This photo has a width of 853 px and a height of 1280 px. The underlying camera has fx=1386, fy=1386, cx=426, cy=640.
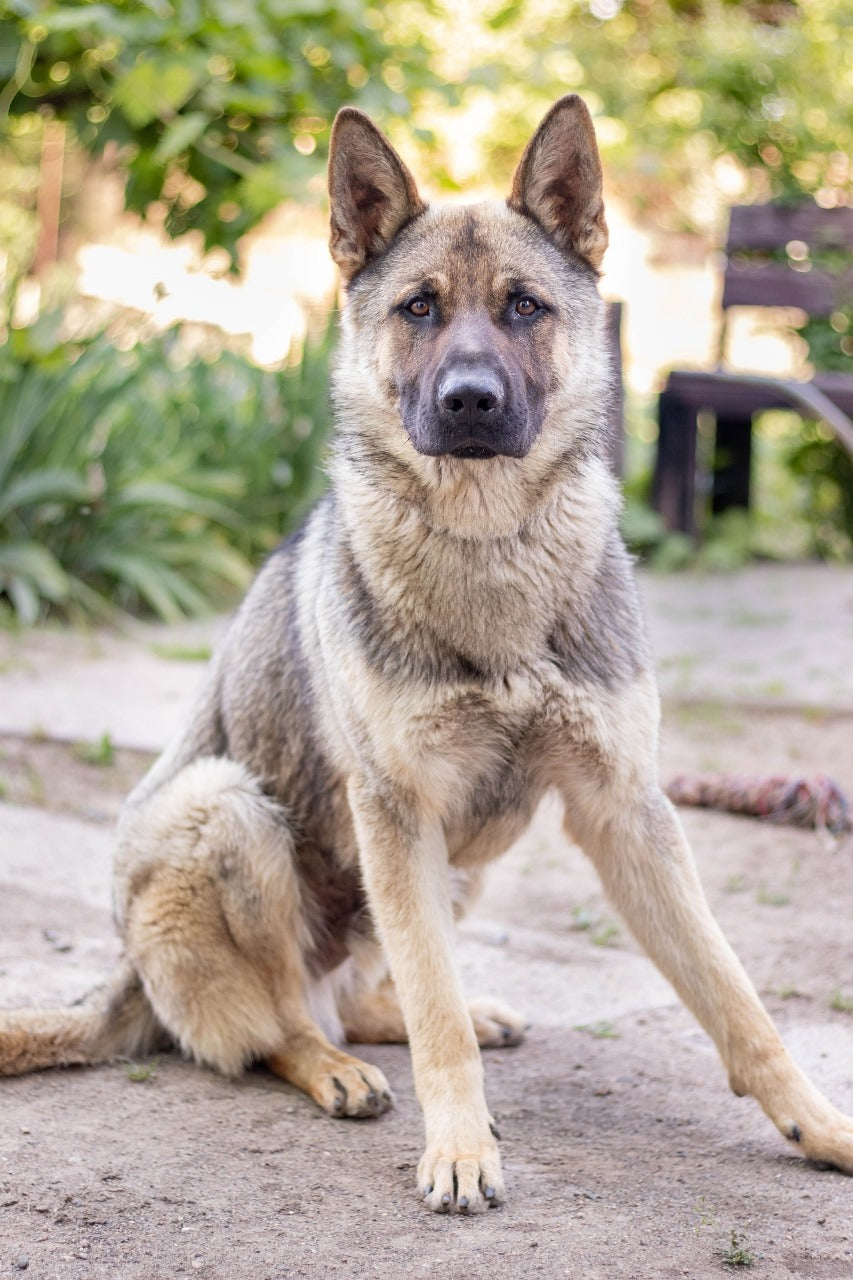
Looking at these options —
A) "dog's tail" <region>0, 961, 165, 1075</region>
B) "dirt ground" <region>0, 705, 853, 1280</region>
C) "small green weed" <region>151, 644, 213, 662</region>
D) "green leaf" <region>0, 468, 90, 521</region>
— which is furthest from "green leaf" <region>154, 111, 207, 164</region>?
"dog's tail" <region>0, 961, 165, 1075</region>

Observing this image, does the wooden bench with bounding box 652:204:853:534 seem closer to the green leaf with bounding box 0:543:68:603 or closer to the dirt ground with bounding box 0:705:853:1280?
the green leaf with bounding box 0:543:68:603

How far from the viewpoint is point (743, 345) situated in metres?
16.8

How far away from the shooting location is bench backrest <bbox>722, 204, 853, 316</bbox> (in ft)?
31.1

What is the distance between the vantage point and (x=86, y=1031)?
3289 millimetres

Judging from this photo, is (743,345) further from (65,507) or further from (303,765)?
(303,765)

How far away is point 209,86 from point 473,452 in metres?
4.45

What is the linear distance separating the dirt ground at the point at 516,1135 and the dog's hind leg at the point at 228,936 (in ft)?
0.36

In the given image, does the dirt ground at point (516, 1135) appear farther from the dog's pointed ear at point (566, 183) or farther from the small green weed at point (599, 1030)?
the dog's pointed ear at point (566, 183)

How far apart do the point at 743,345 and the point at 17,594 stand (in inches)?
473

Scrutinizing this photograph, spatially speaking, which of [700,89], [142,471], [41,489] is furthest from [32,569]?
[700,89]

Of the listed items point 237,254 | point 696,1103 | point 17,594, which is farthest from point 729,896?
point 237,254

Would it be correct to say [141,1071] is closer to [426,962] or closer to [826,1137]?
[426,962]

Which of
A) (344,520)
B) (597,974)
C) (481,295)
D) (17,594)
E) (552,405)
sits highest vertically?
(481,295)

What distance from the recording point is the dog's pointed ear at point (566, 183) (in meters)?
3.10
